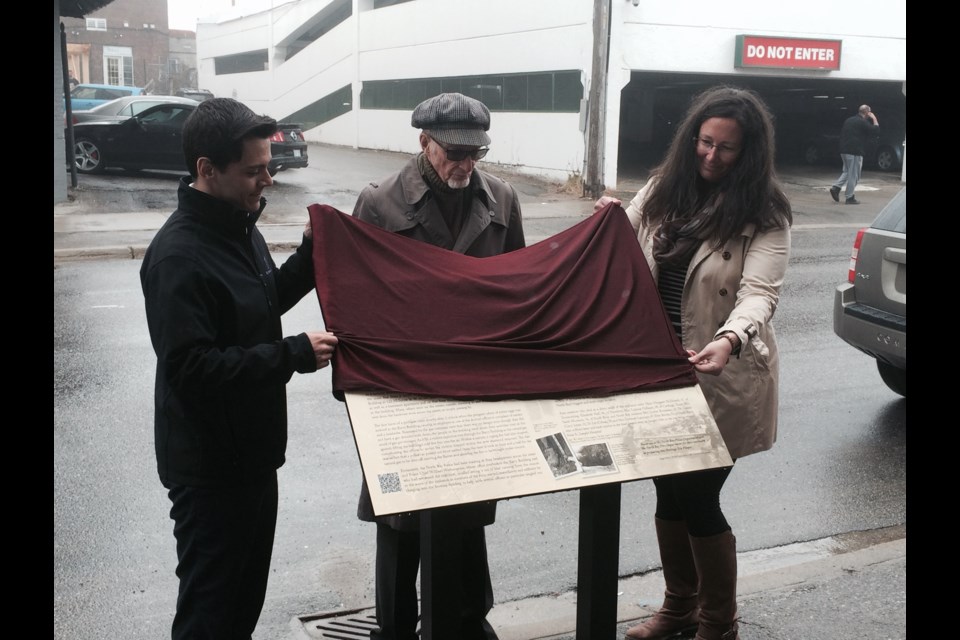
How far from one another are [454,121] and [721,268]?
3.39ft

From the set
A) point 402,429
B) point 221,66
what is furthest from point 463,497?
point 221,66

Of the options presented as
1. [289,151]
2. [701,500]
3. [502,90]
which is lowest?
[701,500]

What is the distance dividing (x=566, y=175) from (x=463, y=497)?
20584mm

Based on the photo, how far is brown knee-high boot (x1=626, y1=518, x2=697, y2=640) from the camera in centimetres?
366

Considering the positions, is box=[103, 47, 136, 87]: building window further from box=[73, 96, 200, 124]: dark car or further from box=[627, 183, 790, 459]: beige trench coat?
box=[627, 183, 790, 459]: beige trench coat

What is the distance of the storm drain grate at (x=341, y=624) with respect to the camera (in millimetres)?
3746

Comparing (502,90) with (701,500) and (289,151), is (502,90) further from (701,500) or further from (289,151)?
(701,500)

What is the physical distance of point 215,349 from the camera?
8.34 ft

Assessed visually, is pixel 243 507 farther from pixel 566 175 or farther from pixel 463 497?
pixel 566 175

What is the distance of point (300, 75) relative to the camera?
123 feet

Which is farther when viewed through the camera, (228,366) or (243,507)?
(243,507)

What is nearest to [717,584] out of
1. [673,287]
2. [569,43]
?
[673,287]

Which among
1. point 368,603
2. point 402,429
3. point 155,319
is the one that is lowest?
point 368,603

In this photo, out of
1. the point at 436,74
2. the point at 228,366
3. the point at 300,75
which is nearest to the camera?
the point at 228,366
